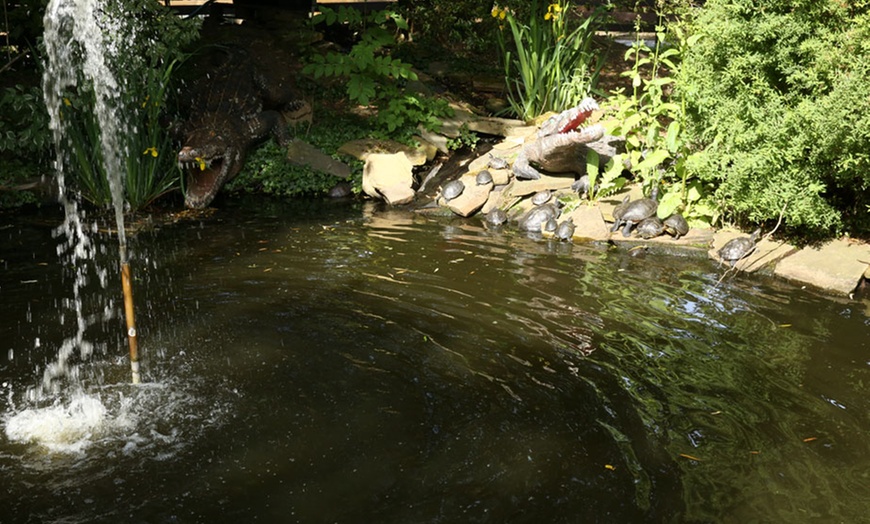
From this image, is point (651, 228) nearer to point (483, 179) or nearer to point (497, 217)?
point (497, 217)

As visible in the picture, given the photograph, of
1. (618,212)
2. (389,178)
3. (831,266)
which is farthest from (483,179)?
(831,266)

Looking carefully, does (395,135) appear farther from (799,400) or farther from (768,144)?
(799,400)

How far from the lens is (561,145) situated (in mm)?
7785

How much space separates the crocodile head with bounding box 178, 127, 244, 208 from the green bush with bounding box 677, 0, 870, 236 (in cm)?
479

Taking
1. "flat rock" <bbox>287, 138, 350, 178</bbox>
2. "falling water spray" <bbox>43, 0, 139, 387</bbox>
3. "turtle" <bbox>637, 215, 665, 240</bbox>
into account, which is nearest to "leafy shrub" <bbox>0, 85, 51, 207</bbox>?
"falling water spray" <bbox>43, 0, 139, 387</bbox>

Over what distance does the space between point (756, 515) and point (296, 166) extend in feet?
22.8

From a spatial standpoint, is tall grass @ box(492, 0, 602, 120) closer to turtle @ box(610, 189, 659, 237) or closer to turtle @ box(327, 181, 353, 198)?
turtle @ box(610, 189, 659, 237)

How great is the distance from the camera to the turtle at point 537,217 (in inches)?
300

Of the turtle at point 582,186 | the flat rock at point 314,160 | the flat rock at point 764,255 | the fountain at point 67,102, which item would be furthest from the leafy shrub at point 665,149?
the fountain at point 67,102

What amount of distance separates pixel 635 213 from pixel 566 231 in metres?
0.65

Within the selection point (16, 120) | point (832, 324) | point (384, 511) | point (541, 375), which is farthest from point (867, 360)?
point (16, 120)

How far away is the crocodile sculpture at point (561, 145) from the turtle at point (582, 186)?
301 mm

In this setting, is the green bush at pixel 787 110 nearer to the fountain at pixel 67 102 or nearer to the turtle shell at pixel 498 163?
the turtle shell at pixel 498 163

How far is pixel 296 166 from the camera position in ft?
29.9
